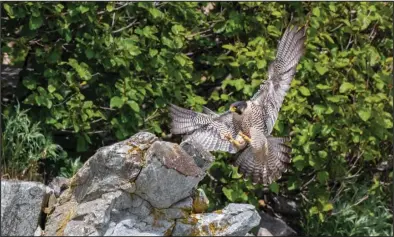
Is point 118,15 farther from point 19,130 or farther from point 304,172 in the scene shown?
point 304,172

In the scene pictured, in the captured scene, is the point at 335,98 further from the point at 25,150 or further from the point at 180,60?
the point at 25,150

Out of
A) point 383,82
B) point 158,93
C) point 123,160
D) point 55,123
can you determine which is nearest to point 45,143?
point 55,123

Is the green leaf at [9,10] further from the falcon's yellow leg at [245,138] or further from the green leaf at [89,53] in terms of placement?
the falcon's yellow leg at [245,138]

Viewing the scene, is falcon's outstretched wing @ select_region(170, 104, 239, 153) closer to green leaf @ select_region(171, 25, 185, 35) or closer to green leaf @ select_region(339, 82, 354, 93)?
green leaf @ select_region(171, 25, 185, 35)

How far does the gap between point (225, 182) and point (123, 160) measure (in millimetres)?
1877

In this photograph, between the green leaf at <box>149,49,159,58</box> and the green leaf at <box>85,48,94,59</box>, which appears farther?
the green leaf at <box>149,49,159,58</box>

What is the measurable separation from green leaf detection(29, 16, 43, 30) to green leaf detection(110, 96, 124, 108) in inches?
27.6

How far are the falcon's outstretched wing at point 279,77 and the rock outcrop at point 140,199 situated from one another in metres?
0.91

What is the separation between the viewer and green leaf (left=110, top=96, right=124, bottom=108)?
613cm

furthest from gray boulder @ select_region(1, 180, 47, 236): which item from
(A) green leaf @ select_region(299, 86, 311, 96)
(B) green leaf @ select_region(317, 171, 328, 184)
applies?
(B) green leaf @ select_region(317, 171, 328, 184)

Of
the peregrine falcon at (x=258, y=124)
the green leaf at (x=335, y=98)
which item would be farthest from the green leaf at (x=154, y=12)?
the green leaf at (x=335, y=98)

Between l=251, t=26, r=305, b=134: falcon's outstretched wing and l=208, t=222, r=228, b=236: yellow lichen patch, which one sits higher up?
l=251, t=26, r=305, b=134: falcon's outstretched wing

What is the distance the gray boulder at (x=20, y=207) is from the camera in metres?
4.88

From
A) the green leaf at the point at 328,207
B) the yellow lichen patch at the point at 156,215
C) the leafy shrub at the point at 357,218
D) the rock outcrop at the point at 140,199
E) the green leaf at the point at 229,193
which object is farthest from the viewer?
the leafy shrub at the point at 357,218
